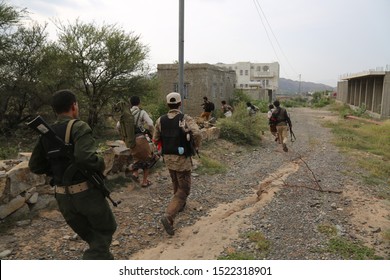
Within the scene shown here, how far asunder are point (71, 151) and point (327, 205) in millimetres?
4176

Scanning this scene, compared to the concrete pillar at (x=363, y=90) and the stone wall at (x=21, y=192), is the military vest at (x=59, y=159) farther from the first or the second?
the concrete pillar at (x=363, y=90)

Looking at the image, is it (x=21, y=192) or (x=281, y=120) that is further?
(x=281, y=120)

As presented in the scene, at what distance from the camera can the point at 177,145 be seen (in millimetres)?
4512

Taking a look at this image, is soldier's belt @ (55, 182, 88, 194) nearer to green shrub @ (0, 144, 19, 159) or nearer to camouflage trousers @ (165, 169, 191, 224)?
camouflage trousers @ (165, 169, 191, 224)

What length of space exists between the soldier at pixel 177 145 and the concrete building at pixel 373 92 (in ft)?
A: 71.9

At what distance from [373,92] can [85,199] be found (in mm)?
28954

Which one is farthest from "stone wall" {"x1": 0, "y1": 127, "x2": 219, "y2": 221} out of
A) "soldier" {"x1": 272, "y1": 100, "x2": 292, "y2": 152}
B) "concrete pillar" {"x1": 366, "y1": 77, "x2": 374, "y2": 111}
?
"concrete pillar" {"x1": 366, "y1": 77, "x2": 374, "y2": 111}

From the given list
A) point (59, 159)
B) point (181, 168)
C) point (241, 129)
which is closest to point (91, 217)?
point (59, 159)

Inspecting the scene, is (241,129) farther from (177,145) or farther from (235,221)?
(177,145)

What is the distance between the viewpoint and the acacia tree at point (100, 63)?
481 inches

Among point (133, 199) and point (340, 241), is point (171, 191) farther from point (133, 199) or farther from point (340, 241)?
point (340, 241)

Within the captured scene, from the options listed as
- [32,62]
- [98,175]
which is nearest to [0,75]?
[32,62]

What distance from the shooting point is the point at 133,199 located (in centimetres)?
559

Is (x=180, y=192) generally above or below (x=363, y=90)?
below
